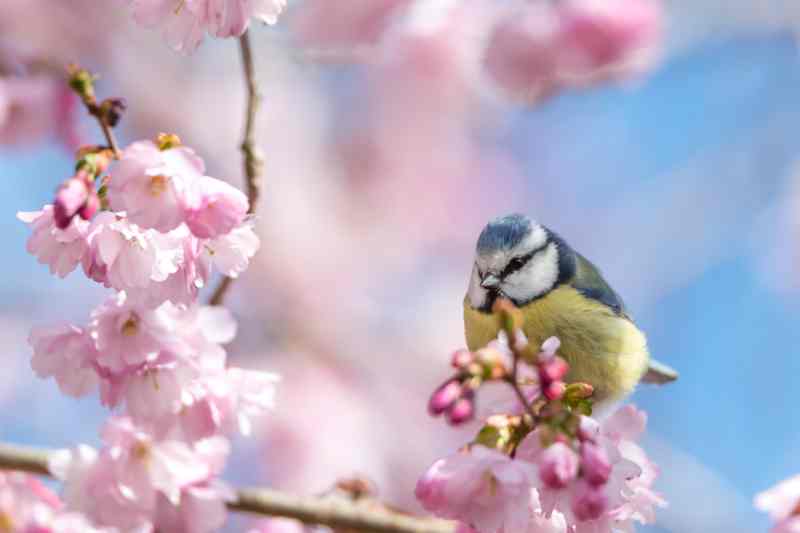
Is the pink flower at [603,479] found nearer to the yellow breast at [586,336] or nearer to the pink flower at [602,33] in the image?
the yellow breast at [586,336]

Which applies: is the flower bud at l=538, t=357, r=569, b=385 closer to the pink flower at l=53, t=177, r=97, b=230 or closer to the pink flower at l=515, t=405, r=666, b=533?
the pink flower at l=515, t=405, r=666, b=533

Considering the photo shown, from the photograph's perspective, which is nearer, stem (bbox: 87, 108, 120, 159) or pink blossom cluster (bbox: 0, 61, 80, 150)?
stem (bbox: 87, 108, 120, 159)

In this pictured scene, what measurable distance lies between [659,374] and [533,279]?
0.88 ft

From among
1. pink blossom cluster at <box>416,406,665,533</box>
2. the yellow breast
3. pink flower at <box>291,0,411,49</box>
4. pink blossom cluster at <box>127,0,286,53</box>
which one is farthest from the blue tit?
pink flower at <box>291,0,411,49</box>

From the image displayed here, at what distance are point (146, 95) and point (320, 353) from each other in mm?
1211

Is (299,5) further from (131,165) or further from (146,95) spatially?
(131,165)

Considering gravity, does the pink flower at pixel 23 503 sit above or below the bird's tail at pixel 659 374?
below

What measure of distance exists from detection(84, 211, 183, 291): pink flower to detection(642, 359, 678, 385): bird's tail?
964 mm

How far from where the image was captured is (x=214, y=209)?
1.14 meters

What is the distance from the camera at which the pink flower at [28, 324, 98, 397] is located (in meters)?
1.28

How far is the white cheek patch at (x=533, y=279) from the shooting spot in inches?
73.1

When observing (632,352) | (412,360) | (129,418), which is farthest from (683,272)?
(129,418)

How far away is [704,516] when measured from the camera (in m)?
2.90

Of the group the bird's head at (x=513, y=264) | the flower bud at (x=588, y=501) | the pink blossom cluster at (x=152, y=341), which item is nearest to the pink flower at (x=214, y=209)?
the pink blossom cluster at (x=152, y=341)
